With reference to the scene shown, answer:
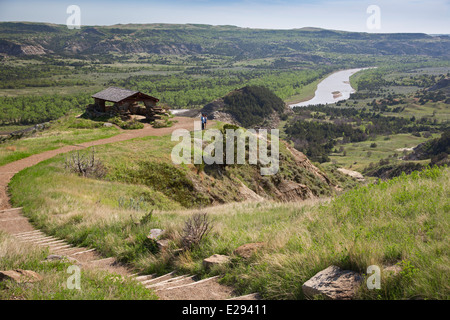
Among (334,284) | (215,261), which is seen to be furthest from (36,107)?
(334,284)

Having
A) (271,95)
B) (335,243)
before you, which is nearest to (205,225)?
(335,243)

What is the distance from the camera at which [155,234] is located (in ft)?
Answer: 29.2

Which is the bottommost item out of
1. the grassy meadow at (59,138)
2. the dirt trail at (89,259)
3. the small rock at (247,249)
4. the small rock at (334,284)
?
the dirt trail at (89,259)

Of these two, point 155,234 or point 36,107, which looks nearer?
point 155,234

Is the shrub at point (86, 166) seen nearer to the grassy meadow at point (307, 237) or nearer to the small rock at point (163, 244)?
the grassy meadow at point (307, 237)

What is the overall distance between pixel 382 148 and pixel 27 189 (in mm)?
126361

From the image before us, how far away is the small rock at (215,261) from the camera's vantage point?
22.0 feet

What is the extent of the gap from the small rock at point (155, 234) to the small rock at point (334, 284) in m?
4.74

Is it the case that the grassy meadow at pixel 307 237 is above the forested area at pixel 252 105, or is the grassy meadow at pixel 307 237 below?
below

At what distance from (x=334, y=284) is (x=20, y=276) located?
499 centimetres

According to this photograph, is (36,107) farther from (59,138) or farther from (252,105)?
(59,138)

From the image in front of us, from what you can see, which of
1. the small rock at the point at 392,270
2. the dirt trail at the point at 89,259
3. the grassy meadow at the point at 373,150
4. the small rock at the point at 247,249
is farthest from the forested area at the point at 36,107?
the small rock at the point at 392,270

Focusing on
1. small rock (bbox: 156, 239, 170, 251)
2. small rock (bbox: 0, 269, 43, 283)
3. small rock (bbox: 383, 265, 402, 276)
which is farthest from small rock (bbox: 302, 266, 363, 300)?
small rock (bbox: 0, 269, 43, 283)

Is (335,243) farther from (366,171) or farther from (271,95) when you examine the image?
(271,95)
